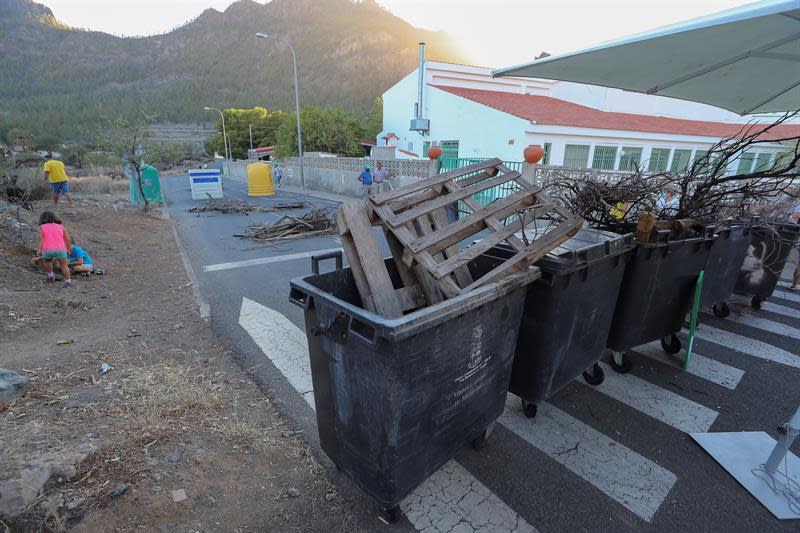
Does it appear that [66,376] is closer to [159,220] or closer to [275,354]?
[275,354]

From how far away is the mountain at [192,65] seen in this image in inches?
4466

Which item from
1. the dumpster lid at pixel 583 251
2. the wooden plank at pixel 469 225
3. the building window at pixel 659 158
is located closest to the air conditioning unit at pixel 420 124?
the building window at pixel 659 158

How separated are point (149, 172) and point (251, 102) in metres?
128

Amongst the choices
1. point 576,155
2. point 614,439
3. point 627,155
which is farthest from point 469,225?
point 627,155

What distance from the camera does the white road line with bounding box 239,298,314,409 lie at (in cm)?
374

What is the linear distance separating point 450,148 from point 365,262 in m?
26.4

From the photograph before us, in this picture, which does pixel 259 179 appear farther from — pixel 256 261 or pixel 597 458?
pixel 597 458

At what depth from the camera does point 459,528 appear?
224 centimetres

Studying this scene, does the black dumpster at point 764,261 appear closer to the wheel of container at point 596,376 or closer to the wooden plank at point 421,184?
the wheel of container at point 596,376

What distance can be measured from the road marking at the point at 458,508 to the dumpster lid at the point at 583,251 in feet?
5.09

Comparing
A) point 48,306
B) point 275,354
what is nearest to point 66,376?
point 275,354

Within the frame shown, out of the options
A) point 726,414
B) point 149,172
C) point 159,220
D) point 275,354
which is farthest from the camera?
point 149,172

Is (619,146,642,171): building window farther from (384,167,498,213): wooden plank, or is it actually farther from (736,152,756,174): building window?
(384,167,498,213): wooden plank

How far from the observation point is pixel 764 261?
5.25 meters
